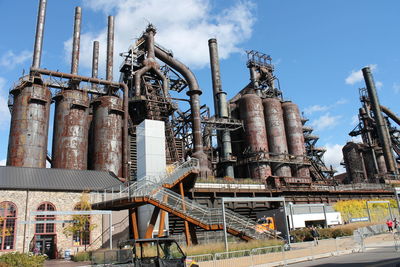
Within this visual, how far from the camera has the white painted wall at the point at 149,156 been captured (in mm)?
24672

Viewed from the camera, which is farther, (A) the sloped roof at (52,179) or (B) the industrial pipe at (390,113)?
(B) the industrial pipe at (390,113)

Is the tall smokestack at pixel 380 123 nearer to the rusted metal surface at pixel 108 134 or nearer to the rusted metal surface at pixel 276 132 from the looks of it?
the rusted metal surface at pixel 276 132

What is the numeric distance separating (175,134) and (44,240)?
2473 cm

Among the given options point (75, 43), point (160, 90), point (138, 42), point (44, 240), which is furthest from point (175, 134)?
point (44, 240)

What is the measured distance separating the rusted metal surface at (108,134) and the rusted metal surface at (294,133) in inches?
1056

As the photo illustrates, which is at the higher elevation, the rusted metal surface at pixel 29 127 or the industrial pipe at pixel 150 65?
the industrial pipe at pixel 150 65

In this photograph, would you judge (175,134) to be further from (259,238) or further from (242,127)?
(259,238)

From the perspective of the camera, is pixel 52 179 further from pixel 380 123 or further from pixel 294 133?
pixel 380 123

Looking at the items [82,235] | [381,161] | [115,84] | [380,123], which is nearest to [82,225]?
[82,235]

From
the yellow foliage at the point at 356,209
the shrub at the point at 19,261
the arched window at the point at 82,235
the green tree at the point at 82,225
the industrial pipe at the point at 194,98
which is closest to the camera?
the shrub at the point at 19,261

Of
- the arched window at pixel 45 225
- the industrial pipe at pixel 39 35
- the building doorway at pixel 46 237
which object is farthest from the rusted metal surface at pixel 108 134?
the building doorway at pixel 46 237

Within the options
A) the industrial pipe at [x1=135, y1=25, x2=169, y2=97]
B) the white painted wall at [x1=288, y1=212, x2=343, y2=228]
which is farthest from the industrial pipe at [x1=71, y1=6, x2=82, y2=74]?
the white painted wall at [x1=288, y1=212, x2=343, y2=228]

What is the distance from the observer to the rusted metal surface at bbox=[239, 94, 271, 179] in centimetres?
4625

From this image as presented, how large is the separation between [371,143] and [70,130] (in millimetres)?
55878
